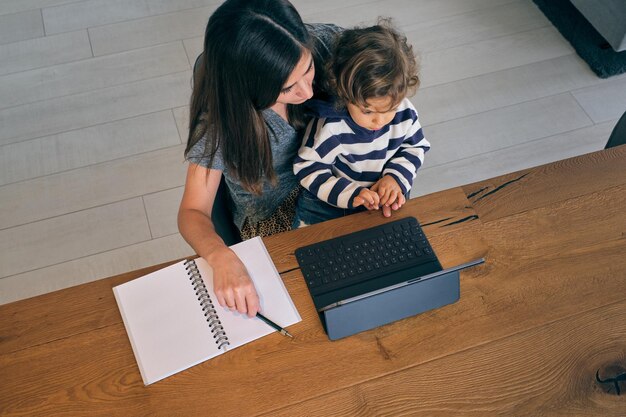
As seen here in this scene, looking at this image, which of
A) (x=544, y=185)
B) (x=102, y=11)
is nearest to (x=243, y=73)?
(x=544, y=185)

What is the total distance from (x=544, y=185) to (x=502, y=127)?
3.60ft

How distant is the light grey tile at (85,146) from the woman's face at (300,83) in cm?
122

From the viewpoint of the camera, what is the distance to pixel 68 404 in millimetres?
1074

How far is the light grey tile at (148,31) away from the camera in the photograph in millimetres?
2740

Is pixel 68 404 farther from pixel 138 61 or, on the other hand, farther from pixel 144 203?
pixel 138 61

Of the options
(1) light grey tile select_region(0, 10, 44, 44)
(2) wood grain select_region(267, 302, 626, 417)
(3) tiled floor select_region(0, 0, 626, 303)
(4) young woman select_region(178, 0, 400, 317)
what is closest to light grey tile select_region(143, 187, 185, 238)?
(3) tiled floor select_region(0, 0, 626, 303)

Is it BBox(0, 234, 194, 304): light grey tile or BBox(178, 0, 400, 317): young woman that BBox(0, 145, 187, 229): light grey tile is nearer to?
BBox(0, 234, 194, 304): light grey tile

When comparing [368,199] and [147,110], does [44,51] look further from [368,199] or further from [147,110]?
[368,199]

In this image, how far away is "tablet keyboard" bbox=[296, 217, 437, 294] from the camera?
121 cm

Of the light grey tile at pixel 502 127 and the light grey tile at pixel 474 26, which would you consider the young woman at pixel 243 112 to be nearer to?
the light grey tile at pixel 502 127

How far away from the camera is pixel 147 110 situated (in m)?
2.50

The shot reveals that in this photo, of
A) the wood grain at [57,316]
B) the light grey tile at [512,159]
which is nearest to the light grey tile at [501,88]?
the light grey tile at [512,159]

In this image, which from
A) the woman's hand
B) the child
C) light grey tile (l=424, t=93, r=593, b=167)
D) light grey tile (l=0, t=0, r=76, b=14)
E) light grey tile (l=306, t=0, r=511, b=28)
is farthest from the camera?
light grey tile (l=0, t=0, r=76, b=14)

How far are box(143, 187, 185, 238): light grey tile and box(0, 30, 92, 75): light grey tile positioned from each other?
2.75 ft
